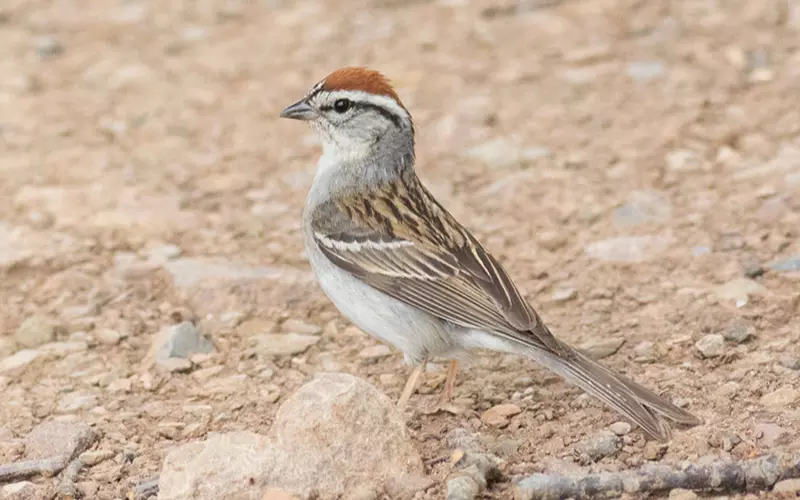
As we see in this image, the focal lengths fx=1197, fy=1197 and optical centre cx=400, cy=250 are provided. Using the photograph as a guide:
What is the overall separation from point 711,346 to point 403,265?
1664 millimetres

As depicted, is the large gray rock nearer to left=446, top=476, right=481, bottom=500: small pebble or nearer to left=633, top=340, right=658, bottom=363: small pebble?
left=446, top=476, right=481, bottom=500: small pebble

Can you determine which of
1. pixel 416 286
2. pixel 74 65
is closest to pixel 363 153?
pixel 416 286

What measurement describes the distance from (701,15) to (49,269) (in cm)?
671

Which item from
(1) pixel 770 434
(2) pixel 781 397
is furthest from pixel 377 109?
(1) pixel 770 434

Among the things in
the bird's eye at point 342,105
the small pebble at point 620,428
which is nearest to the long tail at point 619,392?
the small pebble at point 620,428

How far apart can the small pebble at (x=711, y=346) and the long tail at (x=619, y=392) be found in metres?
0.77

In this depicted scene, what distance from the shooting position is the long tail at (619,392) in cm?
537

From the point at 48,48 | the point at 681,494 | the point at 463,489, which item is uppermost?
the point at 48,48

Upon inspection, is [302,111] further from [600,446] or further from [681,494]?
[681,494]

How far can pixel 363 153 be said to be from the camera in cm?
702

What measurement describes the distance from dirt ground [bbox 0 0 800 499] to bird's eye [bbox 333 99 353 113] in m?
1.28

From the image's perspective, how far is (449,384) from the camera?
6344 mm

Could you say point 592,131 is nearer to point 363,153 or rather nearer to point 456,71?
point 456,71

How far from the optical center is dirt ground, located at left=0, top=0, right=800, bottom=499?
6117mm
